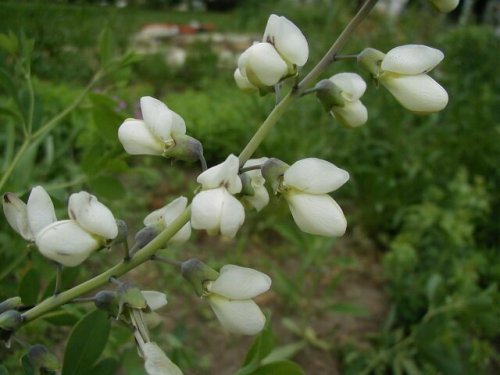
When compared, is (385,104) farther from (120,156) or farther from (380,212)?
Answer: (120,156)

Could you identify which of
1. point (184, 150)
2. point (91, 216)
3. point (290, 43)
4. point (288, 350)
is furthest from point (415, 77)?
point (288, 350)

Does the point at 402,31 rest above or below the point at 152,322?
below

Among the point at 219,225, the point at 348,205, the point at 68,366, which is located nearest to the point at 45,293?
the point at 68,366

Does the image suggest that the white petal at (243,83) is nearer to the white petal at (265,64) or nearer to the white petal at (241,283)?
the white petal at (265,64)

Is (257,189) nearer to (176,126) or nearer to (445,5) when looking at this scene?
(176,126)

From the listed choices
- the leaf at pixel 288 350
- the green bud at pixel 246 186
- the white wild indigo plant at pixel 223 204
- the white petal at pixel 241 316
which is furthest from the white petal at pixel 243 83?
the leaf at pixel 288 350

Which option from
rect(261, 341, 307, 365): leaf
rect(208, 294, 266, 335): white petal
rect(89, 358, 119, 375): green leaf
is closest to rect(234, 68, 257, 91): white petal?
rect(208, 294, 266, 335): white petal
